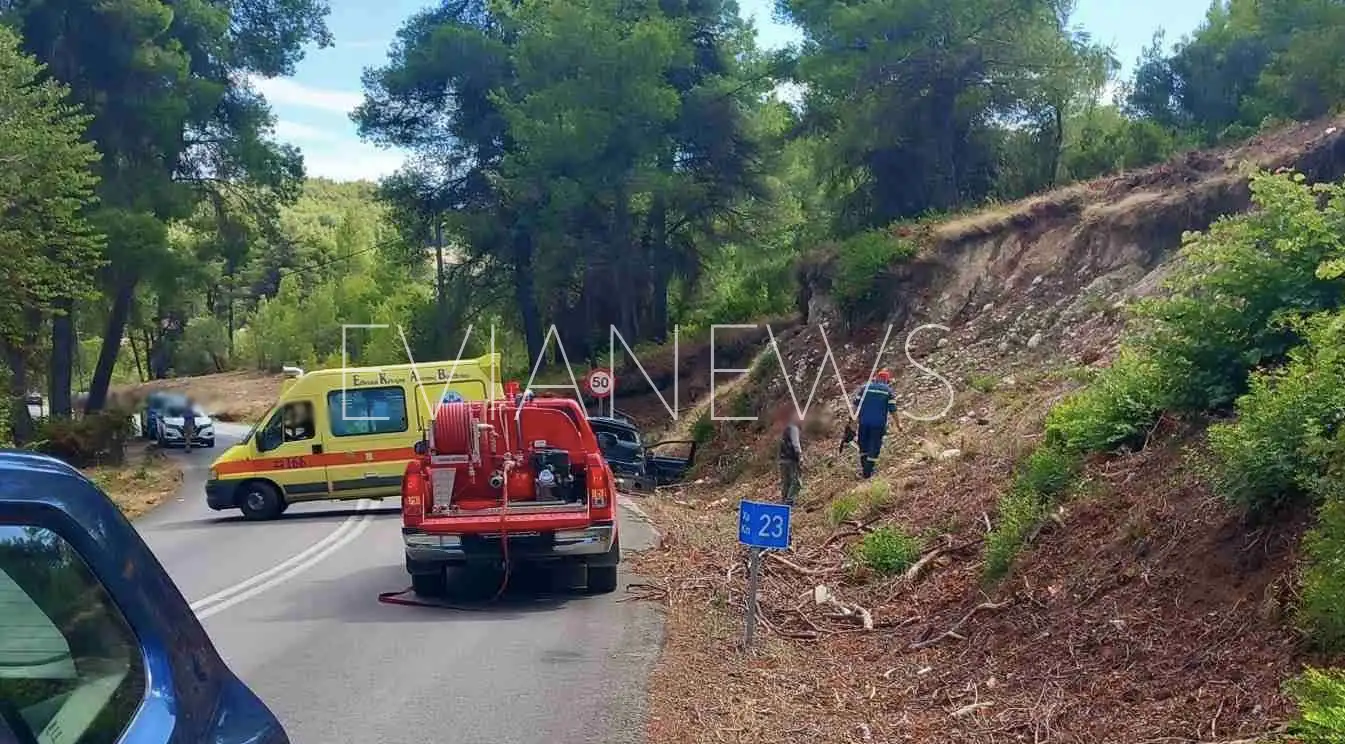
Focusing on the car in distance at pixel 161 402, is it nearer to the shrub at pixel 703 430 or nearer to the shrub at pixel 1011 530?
the shrub at pixel 703 430

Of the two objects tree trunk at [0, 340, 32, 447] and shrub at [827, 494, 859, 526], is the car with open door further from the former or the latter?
tree trunk at [0, 340, 32, 447]

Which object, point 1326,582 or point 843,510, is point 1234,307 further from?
point 843,510

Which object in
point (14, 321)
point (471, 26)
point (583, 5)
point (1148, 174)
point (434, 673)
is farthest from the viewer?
point (471, 26)

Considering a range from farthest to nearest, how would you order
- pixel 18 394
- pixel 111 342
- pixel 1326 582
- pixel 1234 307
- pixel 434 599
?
pixel 111 342
pixel 18 394
pixel 434 599
pixel 1234 307
pixel 1326 582

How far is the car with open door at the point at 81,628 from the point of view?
2248 millimetres

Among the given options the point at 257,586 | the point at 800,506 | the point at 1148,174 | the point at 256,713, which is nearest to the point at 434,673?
the point at 257,586

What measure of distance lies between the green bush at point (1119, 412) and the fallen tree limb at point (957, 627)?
2.48 metres

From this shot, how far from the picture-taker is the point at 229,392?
40.3 metres

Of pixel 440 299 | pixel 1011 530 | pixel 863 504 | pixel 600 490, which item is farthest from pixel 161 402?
pixel 1011 530

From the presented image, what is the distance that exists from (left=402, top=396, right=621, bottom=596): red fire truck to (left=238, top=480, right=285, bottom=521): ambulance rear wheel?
26.7 ft

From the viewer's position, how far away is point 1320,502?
663cm

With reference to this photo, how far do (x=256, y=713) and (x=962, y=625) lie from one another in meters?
6.56

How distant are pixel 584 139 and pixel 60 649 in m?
31.8

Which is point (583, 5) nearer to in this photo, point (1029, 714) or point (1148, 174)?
point (1148, 174)
